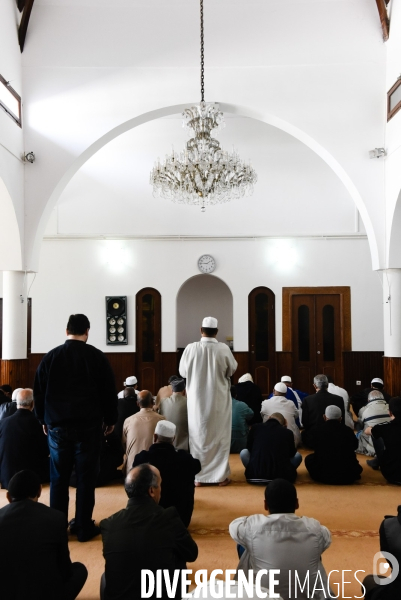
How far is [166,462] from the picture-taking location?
3.48 metres

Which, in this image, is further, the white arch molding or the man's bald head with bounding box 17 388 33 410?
the white arch molding

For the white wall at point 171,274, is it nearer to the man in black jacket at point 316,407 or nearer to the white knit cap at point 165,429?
the man in black jacket at point 316,407

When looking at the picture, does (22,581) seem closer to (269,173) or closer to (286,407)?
(286,407)

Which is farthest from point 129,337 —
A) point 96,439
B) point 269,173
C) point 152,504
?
point 152,504

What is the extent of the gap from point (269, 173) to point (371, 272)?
269 cm

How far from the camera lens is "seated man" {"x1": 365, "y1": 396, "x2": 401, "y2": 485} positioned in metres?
4.70

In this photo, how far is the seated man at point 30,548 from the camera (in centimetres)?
208

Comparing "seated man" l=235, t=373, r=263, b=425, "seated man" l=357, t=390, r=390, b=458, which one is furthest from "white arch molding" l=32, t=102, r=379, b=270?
"seated man" l=235, t=373, r=263, b=425

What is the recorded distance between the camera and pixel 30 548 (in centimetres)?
211

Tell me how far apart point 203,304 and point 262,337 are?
265 centimetres

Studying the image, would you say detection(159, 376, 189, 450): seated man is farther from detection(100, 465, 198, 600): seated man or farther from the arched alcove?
the arched alcove

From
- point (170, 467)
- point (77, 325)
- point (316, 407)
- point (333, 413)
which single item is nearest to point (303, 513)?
point (333, 413)

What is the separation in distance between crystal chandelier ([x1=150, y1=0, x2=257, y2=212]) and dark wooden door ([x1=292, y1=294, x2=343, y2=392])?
3.90 m

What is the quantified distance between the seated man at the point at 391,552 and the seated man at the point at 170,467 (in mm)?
1343
